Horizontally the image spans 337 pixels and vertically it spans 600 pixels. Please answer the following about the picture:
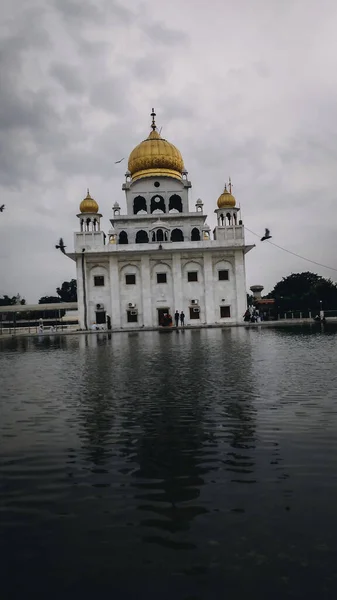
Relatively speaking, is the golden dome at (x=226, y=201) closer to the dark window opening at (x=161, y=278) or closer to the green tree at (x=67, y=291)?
the dark window opening at (x=161, y=278)

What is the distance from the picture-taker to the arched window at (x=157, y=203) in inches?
1930

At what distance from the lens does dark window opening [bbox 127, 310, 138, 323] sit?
43.5 metres

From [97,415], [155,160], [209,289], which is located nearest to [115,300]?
[209,289]

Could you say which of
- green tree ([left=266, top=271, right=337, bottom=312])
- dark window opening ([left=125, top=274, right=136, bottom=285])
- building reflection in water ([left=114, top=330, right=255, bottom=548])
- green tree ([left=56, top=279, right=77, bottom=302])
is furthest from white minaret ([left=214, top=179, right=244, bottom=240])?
green tree ([left=56, top=279, right=77, bottom=302])

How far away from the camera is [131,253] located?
43.4m

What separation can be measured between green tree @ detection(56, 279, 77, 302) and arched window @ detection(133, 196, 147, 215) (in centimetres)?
4509

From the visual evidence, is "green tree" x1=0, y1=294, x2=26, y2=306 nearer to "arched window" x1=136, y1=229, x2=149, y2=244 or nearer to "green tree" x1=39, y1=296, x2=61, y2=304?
"green tree" x1=39, y1=296, x2=61, y2=304

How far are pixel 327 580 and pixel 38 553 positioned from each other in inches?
67.6

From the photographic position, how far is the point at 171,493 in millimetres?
4055

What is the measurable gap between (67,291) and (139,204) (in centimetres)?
4750

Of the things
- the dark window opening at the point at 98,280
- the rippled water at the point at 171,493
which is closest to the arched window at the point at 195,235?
the dark window opening at the point at 98,280

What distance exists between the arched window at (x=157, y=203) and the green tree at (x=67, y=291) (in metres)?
45.8

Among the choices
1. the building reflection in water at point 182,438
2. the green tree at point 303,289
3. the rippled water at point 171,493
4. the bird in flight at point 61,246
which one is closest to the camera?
the rippled water at point 171,493

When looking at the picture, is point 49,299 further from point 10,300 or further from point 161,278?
point 161,278
